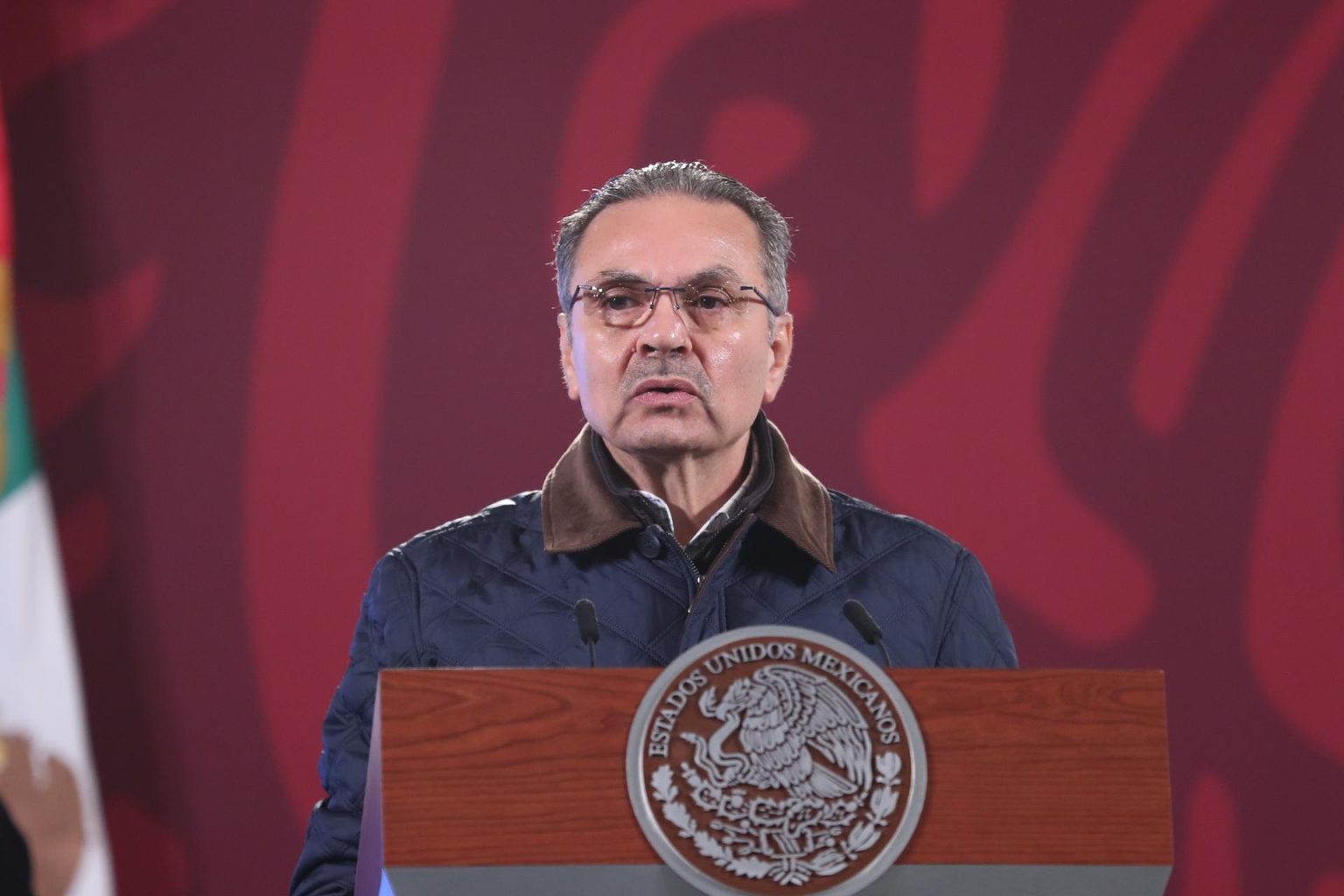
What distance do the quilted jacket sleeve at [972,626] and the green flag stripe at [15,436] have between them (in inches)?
60.6

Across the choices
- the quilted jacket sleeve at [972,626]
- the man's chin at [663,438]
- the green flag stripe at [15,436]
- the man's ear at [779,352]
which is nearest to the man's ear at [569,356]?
the man's chin at [663,438]

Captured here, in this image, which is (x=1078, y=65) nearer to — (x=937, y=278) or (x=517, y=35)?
(x=937, y=278)

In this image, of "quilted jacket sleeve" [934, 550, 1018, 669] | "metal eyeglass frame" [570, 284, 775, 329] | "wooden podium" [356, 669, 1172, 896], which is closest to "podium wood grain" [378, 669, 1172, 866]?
"wooden podium" [356, 669, 1172, 896]

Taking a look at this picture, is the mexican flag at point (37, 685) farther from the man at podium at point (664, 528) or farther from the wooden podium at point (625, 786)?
the wooden podium at point (625, 786)

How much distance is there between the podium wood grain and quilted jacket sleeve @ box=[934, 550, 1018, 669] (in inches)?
26.3

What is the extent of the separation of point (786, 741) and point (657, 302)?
0.83 meters

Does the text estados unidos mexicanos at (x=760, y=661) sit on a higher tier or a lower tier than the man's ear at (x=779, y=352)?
lower

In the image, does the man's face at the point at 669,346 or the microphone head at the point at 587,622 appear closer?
the microphone head at the point at 587,622

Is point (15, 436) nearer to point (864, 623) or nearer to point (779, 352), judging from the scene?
point (779, 352)

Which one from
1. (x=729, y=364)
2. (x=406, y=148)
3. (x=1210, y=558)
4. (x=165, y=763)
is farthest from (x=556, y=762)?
(x=1210, y=558)

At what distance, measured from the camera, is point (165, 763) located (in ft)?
8.36

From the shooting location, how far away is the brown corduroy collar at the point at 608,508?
1.77 meters

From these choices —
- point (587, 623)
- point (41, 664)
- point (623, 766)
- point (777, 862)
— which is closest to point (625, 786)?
point (623, 766)

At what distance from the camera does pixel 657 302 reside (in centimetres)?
179
